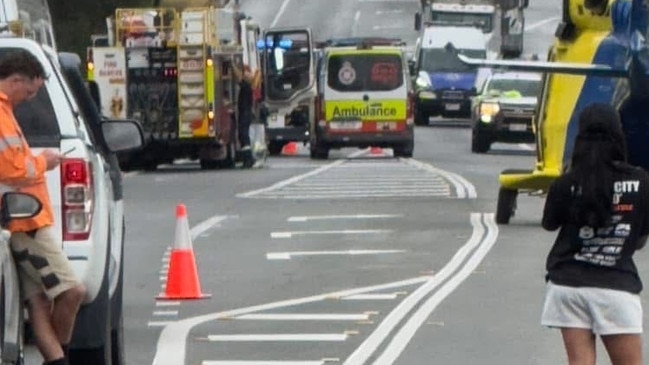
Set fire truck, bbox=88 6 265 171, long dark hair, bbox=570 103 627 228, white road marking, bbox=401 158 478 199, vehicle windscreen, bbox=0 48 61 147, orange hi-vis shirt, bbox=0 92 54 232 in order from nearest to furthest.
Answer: long dark hair, bbox=570 103 627 228 < orange hi-vis shirt, bbox=0 92 54 232 < vehicle windscreen, bbox=0 48 61 147 < white road marking, bbox=401 158 478 199 < fire truck, bbox=88 6 265 171

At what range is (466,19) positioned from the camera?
7112 cm

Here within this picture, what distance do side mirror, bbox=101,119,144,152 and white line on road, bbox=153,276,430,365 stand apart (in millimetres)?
1479

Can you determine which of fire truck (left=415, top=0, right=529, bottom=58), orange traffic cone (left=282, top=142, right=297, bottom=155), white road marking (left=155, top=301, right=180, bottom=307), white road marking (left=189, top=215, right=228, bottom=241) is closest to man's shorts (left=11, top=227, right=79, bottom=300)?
white road marking (left=155, top=301, right=180, bottom=307)

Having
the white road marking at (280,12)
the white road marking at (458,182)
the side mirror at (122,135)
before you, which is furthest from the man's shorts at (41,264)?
the white road marking at (280,12)

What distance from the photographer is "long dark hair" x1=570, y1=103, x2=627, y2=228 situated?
9.30 meters

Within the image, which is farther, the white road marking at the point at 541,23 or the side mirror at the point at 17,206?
the white road marking at the point at 541,23

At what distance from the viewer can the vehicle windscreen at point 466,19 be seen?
226ft

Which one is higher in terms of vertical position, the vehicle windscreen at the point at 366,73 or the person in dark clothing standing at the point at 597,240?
the person in dark clothing standing at the point at 597,240

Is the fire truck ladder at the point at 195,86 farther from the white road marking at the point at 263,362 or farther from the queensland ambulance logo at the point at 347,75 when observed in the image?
the white road marking at the point at 263,362

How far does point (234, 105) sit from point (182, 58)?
2814 millimetres

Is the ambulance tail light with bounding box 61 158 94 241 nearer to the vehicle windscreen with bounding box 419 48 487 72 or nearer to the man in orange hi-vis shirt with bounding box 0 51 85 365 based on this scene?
the man in orange hi-vis shirt with bounding box 0 51 85 365

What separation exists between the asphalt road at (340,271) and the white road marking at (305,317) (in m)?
0.01

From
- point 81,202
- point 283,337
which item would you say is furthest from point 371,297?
point 81,202

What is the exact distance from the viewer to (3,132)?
398 inches
